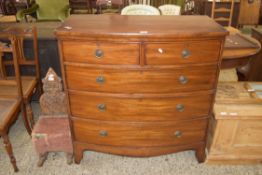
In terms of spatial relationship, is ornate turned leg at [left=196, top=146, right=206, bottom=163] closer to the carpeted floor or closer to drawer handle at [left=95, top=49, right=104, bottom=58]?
the carpeted floor

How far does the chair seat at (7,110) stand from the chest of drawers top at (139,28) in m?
0.91

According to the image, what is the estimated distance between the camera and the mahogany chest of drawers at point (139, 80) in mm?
1752

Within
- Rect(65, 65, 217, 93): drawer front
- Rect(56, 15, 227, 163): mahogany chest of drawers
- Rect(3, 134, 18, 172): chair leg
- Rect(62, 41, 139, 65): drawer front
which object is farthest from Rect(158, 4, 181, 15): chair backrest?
Rect(3, 134, 18, 172): chair leg

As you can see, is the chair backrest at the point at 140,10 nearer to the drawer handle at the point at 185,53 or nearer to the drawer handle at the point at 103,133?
the drawer handle at the point at 185,53

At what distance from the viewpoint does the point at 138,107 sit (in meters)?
2.01

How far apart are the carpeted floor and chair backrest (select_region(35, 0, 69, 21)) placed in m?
3.25

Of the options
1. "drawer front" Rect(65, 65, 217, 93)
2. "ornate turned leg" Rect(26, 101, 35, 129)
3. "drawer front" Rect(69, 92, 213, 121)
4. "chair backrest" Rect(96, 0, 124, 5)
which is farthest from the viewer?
"chair backrest" Rect(96, 0, 124, 5)

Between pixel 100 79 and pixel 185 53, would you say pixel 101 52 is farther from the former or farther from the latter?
pixel 185 53

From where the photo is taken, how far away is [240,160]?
7.90ft

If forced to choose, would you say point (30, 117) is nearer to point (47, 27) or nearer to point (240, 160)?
point (47, 27)

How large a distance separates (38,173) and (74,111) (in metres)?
0.73

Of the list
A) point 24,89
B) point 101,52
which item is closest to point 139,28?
point 101,52

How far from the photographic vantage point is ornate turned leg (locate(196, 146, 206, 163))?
7.64 feet

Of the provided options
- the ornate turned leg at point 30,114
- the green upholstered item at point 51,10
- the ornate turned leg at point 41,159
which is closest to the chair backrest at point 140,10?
the ornate turned leg at point 30,114
